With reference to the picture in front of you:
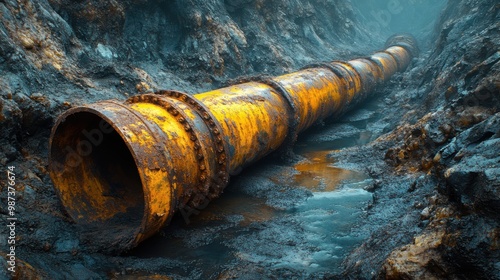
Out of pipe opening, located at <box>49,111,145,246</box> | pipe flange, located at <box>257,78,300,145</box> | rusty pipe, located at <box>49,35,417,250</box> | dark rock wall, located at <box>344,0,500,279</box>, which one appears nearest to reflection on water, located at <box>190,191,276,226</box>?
rusty pipe, located at <box>49,35,417,250</box>

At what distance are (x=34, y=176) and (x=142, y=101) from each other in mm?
1260

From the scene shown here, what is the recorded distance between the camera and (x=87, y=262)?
2.83m

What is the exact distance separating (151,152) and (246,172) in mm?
2365

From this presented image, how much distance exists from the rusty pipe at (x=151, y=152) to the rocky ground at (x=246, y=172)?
27 centimetres

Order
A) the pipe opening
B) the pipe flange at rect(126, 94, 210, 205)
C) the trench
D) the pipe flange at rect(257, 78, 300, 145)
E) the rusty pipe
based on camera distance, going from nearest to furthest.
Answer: the rusty pipe → the trench → the pipe opening → the pipe flange at rect(126, 94, 210, 205) → the pipe flange at rect(257, 78, 300, 145)

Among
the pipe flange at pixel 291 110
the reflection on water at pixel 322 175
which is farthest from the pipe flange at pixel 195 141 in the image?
the pipe flange at pixel 291 110

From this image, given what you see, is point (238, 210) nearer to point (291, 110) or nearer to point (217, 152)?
point (217, 152)

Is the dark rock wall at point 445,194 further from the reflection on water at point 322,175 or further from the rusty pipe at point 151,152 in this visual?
the rusty pipe at point 151,152

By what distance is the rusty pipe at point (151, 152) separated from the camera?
2.82m

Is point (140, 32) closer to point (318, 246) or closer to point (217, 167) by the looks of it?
point (217, 167)

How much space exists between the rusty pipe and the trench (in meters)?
0.32

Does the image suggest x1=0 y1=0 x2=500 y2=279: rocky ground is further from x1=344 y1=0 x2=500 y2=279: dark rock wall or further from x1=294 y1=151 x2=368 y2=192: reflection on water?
x1=294 y1=151 x2=368 y2=192: reflection on water

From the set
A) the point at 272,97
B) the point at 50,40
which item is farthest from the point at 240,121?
the point at 50,40

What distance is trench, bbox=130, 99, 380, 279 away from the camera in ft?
9.67
